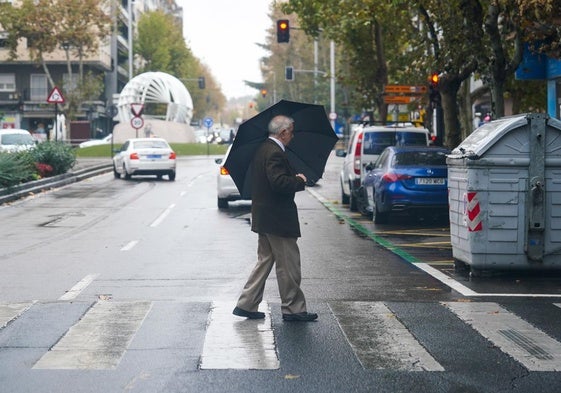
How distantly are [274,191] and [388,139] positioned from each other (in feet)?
50.6

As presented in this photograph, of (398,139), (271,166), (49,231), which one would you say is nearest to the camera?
(271,166)

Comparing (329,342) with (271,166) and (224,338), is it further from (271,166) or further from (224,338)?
(271,166)

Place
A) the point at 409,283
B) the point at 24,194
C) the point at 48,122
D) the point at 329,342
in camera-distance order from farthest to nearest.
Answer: the point at 48,122 → the point at 24,194 → the point at 409,283 → the point at 329,342

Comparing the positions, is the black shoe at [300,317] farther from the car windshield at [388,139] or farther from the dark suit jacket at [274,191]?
the car windshield at [388,139]

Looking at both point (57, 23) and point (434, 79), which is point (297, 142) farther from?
point (57, 23)

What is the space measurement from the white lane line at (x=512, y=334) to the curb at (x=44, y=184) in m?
19.1

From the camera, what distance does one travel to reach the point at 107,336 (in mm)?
8906

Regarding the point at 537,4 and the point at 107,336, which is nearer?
the point at 107,336

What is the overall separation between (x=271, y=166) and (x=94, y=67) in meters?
84.3

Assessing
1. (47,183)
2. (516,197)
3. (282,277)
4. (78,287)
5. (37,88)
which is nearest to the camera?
(282,277)

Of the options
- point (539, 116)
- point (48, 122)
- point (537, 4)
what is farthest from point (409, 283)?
point (48, 122)

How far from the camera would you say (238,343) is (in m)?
8.62

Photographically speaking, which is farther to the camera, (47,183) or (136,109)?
(136,109)

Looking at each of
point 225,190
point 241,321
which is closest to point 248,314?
point 241,321
